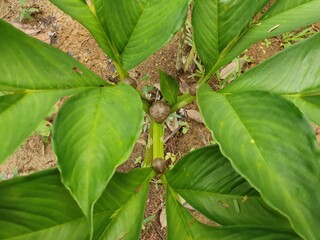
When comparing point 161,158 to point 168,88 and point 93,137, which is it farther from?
point 93,137

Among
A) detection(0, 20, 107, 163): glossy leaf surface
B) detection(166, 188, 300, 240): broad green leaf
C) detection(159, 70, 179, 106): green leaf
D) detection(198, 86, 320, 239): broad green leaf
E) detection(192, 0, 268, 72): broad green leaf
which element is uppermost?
detection(0, 20, 107, 163): glossy leaf surface

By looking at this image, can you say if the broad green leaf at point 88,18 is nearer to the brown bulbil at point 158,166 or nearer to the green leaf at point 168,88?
the green leaf at point 168,88

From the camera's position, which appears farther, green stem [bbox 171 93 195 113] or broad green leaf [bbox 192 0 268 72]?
green stem [bbox 171 93 195 113]

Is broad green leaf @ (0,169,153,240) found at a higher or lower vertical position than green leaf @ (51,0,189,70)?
lower

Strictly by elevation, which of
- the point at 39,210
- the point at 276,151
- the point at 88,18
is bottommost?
the point at 276,151

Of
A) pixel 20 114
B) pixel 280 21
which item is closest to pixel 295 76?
pixel 280 21

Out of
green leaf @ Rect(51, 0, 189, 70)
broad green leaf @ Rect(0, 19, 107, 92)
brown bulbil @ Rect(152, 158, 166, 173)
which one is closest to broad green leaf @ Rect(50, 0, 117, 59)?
green leaf @ Rect(51, 0, 189, 70)

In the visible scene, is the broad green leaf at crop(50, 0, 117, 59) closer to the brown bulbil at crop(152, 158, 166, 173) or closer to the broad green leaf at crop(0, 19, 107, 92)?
the broad green leaf at crop(0, 19, 107, 92)

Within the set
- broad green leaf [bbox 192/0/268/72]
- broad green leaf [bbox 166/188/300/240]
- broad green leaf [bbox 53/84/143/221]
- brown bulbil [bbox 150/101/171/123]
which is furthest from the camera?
brown bulbil [bbox 150/101/171/123]
